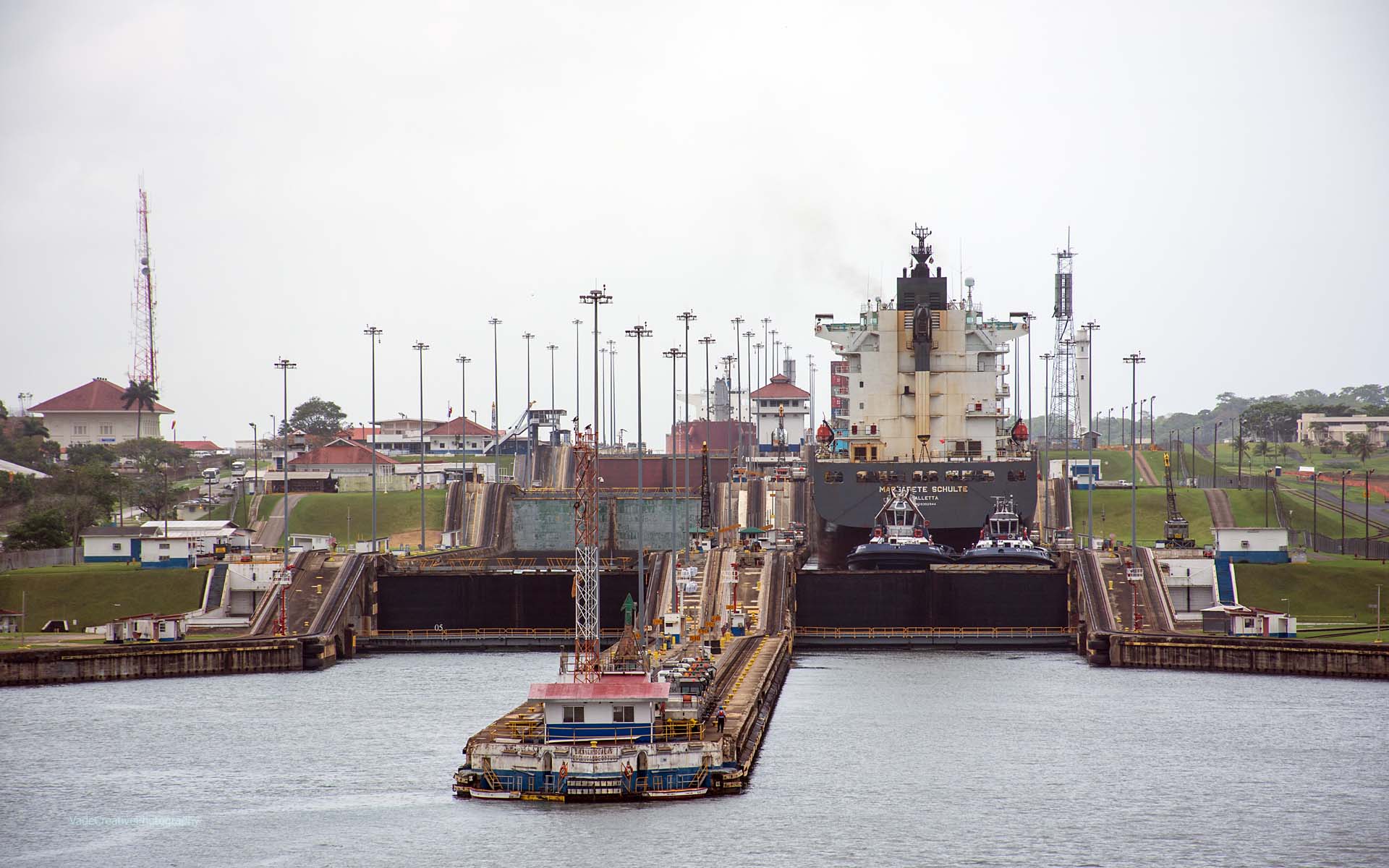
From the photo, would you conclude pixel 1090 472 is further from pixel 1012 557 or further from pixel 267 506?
pixel 267 506

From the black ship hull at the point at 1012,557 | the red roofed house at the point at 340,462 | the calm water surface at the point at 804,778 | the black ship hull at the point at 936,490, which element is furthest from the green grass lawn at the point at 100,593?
the red roofed house at the point at 340,462

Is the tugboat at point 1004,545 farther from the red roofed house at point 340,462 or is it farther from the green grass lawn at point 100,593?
the red roofed house at point 340,462

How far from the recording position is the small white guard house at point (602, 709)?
53938 mm

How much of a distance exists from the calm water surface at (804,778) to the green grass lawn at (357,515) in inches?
2506

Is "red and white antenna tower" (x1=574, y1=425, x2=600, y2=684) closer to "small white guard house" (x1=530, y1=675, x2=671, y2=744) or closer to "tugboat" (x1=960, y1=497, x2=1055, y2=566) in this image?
"small white guard house" (x1=530, y1=675, x2=671, y2=744)

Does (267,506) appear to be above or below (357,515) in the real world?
above

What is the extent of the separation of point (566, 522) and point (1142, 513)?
45.2m

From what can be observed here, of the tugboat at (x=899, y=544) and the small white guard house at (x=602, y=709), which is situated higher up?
the tugboat at (x=899, y=544)

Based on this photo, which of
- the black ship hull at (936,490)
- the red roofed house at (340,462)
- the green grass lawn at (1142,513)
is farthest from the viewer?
the red roofed house at (340,462)

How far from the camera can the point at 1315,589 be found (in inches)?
3905

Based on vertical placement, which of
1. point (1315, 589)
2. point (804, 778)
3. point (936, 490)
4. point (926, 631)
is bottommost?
point (804, 778)

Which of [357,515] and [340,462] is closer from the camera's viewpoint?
[357,515]

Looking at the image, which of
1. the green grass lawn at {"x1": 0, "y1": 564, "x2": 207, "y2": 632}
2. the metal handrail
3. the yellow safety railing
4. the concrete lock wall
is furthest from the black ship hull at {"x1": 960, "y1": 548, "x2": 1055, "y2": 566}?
the green grass lawn at {"x1": 0, "y1": 564, "x2": 207, "y2": 632}

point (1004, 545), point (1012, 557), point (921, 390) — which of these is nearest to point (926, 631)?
point (1012, 557)
